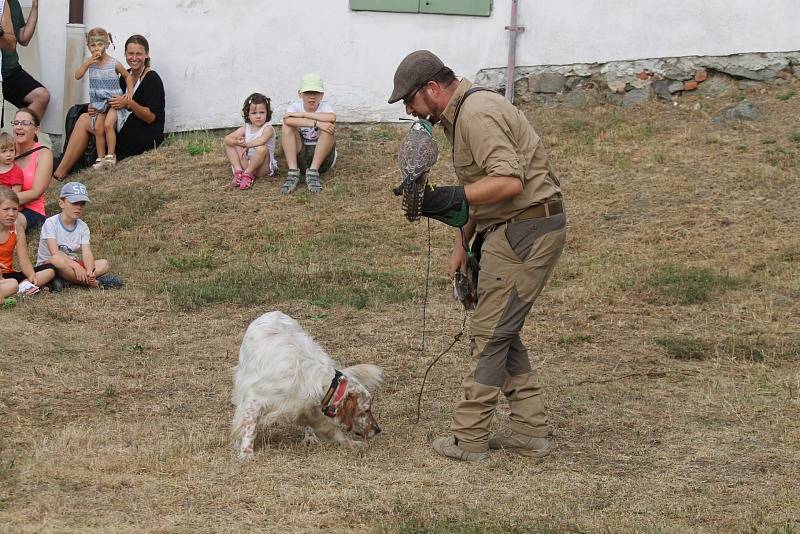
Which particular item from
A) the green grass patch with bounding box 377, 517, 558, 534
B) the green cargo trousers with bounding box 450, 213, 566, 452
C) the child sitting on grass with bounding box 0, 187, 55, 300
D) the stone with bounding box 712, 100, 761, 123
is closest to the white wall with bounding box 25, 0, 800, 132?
the stone with bounding box 712, 100, 761, 123

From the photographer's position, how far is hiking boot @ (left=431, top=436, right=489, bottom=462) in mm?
6039

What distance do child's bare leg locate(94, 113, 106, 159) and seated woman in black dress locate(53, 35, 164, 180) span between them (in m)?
0.08

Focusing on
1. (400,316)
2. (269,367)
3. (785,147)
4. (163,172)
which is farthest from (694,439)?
(163,172)

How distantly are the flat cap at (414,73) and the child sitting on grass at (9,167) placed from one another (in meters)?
6.27

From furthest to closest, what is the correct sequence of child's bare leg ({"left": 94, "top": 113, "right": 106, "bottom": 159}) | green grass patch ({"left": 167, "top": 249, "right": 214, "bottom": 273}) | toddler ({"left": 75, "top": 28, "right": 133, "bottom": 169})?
child's bare leg ({"left": 94, "top": 113, "right": 106, "bottom": 159})
toddler ({"left": 75, "top": 28, "right": 133, "bottom": 169})
green grass patch ({"left": 167, "top": 249, "right": 214, "bottom": 273})

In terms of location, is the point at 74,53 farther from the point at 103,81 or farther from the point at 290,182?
the point at 290,182

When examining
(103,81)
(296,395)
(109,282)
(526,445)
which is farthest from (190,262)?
(526,445)

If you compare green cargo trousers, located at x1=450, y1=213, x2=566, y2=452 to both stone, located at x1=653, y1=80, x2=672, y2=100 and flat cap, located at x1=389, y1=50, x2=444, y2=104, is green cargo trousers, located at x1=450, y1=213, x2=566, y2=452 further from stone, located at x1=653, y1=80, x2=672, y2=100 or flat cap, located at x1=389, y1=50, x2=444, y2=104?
stone, located at x1=653, y1=80, x2=672, y2=100

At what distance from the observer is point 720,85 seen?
43.5 ft

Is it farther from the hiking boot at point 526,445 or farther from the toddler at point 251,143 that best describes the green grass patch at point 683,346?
the toddler at point 251,143

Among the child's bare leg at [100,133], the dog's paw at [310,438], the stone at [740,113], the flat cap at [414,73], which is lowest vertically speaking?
the dog's paw at [310,438]

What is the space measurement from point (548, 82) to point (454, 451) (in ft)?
27.3

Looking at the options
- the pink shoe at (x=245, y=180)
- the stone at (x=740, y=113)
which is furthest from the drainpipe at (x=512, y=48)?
the pink shoe at (x=245, y=180)

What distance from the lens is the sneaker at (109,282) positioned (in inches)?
392
